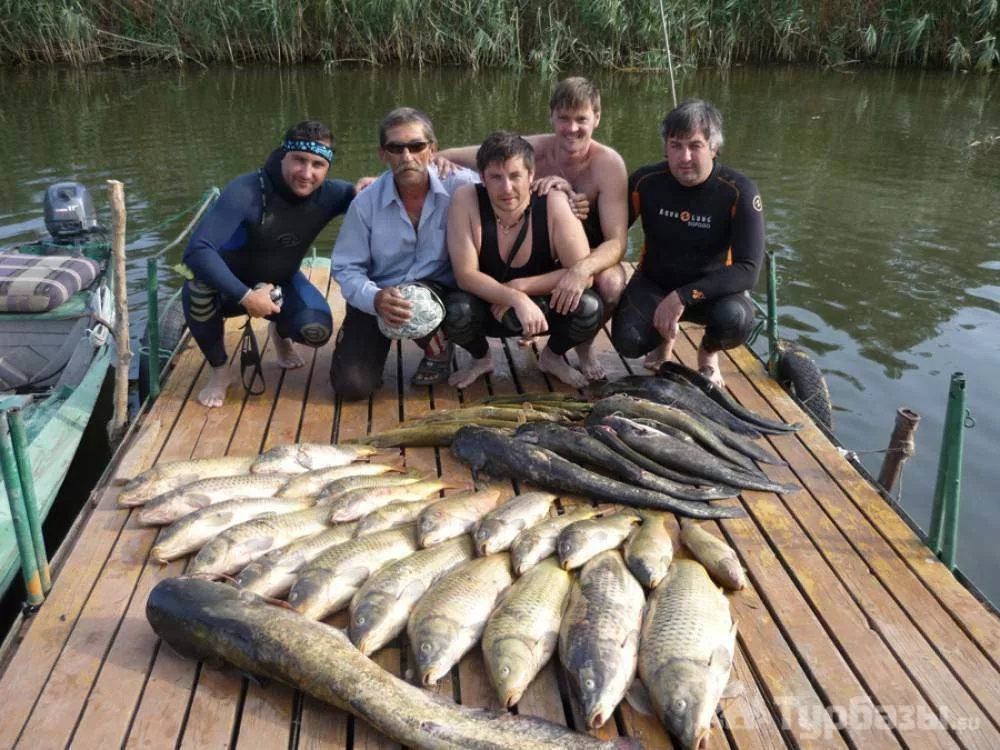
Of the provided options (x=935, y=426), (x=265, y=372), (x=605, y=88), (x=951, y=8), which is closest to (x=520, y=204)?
(x=265, y=372)

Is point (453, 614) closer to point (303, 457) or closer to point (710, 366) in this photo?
point (303, 457)

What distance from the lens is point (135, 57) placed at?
74.4 feet

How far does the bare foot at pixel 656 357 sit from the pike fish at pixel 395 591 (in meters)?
2.54

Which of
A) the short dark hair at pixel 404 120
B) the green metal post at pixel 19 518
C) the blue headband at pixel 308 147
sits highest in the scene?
the short dark hair at pixel 404 120

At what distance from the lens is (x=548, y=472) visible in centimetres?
442

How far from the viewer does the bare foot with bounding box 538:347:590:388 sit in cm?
572

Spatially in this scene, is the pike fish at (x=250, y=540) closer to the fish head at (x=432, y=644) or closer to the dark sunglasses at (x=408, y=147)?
the fish head at (x=432, y=644)

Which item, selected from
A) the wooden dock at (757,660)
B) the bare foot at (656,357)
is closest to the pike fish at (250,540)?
the wooden dock at (757,660)

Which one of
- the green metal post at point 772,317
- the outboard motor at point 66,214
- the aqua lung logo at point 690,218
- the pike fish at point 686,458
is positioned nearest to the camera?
the pike fish at point 686,458

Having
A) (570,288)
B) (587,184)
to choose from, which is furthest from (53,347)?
(587,184)

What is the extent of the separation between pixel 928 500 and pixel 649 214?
291cm

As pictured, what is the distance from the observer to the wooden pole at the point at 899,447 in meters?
5.18

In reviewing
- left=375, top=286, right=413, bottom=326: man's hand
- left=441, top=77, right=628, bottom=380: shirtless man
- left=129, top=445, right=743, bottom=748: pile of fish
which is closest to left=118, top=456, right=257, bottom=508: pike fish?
left=129, top=445, right=743, bottom=748: pile of fish

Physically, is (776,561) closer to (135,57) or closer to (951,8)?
(951,8)
